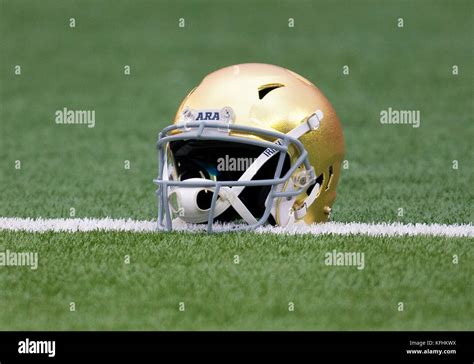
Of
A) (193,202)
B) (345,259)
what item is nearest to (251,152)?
(193,202)

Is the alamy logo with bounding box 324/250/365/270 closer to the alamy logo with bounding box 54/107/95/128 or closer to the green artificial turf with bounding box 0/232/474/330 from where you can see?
the green artificial turf with bounding box 0/232/474/330

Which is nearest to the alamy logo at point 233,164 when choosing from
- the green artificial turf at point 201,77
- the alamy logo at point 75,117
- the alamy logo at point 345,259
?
the alamy logo at point 345,259

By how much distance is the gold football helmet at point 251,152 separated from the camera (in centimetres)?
710

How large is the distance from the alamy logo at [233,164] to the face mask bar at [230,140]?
0.64 ft

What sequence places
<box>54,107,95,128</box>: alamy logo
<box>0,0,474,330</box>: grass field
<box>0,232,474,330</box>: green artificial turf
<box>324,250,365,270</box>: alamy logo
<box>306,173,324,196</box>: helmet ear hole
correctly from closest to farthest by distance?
1. <box>0,232,474,330</box>: green artificial turf
2. <box>0,0,474,330</box>: grass field
3. <box>324,250,365,270</box>: alamy logo
4. <box>306,173,324,196</box>: helmet ear hole
5. <box>54,107,95,128</box>: alamy logo

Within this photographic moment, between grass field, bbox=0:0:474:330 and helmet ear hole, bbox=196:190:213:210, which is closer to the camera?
grass field, bbox=0:0:474:330

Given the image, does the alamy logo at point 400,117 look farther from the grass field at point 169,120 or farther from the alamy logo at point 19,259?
the alamy logo at point 19,259

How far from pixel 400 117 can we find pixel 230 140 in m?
7.17

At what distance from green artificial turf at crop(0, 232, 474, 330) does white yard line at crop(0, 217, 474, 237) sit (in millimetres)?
186

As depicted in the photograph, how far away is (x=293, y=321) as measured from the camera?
5.75 metres

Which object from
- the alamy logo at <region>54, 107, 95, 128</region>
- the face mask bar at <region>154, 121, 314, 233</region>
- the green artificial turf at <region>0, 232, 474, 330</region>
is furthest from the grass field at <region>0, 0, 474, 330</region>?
the face mask bar at <region>154, 121, 314, 233</region>

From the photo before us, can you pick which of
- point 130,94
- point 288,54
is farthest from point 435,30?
point 130,94

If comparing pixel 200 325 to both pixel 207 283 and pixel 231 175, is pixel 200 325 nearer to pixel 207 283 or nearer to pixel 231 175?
pixel 207 283

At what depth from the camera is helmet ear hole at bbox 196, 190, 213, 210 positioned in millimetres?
7191
